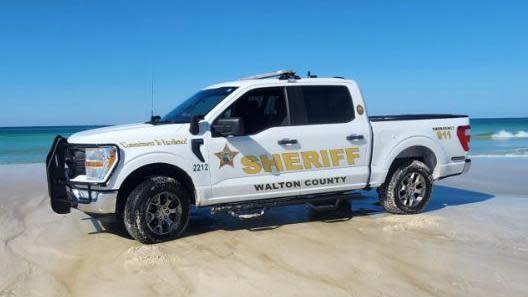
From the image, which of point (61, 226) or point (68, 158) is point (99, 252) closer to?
point (68, 158)

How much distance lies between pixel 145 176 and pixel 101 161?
21.2 inches

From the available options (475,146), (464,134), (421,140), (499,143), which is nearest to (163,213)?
(421,140)

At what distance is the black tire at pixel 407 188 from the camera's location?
23.3 ft

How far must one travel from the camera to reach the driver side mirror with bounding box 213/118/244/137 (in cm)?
554

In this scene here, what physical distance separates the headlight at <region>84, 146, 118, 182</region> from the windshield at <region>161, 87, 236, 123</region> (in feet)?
3.43

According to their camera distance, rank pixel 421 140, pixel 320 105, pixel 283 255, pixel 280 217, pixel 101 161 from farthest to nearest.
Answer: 1. pixel 421 140
2. pixel 280 217
3. pixel 320 105
4. pixel 101 161
5. pixel 283 255

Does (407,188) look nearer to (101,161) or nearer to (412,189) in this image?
(412,189)

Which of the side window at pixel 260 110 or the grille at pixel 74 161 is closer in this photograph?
→ the grille at pixel 74 161

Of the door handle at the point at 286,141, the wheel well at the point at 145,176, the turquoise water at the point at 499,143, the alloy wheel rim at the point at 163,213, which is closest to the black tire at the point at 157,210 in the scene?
the alloy wheel rim at the point at 163,213

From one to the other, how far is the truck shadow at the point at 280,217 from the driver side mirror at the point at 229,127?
136 centimetres

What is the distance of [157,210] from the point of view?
5633 millimetres

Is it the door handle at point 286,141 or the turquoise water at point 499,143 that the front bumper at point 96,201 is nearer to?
the door handle at point 286,141

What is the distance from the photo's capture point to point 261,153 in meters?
6.04

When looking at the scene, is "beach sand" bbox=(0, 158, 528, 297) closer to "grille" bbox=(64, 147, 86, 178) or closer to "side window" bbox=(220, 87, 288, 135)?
"grille" bbox=(64, 147, 86, 178)
